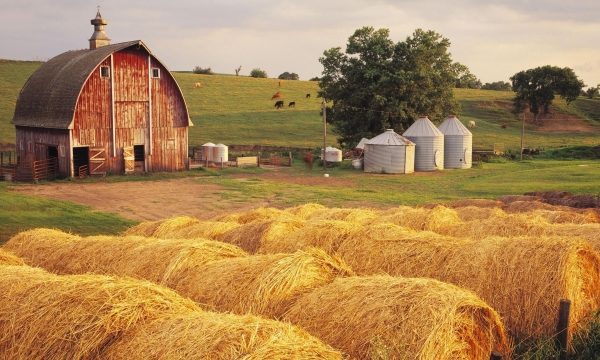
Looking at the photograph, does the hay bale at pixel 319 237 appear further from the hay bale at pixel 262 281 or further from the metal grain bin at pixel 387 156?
the metal grain bin at pixel 387 156

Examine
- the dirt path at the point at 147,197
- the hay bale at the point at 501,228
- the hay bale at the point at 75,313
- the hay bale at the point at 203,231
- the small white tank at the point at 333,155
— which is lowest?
the dirt path at the point at 147,197

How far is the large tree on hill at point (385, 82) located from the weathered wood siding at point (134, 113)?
19.6 m

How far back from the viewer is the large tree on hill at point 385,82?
58156mm

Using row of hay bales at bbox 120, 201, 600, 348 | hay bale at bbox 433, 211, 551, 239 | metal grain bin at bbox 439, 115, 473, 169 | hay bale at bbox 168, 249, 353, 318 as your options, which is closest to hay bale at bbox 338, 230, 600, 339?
row of hay bales at bbox 120, 201, 600, 348

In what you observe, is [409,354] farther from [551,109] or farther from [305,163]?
[551,109]

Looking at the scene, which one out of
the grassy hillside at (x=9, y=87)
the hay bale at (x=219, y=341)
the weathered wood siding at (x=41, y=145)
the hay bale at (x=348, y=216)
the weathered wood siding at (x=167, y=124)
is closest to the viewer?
the hay bale at (x=219, y=341)

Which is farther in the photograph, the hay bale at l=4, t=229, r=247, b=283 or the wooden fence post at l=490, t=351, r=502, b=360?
the hay bale at l=4, t=229, r=247, b=283

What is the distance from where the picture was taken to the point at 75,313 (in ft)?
21.0

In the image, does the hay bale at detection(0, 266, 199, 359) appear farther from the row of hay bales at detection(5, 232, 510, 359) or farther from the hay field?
the row of hay bales at detection(5, 232, 510, 359)

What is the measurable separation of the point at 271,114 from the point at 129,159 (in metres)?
48.2

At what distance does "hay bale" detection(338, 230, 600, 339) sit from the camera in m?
9.77

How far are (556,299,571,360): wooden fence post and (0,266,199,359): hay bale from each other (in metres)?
5.64

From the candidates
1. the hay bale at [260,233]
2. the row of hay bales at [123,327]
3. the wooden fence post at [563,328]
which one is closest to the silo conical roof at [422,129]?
the hay bale at [260,233]

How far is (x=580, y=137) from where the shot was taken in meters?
88.7
